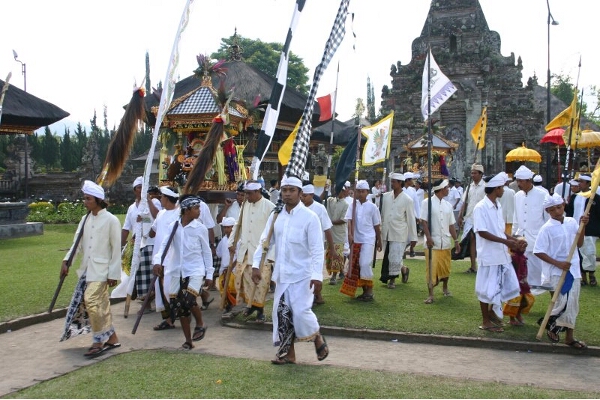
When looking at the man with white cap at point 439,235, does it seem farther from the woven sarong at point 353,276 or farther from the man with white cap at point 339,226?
the man with white cap at point 339,226

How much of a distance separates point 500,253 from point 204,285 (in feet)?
11.7

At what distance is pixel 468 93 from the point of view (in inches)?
1452

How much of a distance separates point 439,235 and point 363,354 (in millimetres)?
3796

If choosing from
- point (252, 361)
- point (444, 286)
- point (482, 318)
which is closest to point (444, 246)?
point (444, 286)

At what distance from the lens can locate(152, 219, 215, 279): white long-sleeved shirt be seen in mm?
7059

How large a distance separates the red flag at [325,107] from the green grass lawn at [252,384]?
22.7 ft

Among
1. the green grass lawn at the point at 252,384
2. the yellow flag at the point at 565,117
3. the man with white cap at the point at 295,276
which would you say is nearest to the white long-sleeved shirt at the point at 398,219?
the yellow flag at the point at 565,117

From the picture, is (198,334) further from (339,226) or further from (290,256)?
(339,226)

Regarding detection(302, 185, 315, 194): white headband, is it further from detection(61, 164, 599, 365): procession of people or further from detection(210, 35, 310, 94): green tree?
detection(210, 35, 310, 94): green tree

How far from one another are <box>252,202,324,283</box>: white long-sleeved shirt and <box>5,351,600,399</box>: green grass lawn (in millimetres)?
881

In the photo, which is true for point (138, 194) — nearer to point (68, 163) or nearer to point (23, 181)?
point (23, 181)

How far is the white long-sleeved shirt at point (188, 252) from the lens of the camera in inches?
278

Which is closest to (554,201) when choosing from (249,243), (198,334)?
(249,243)

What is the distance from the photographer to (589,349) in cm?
661
